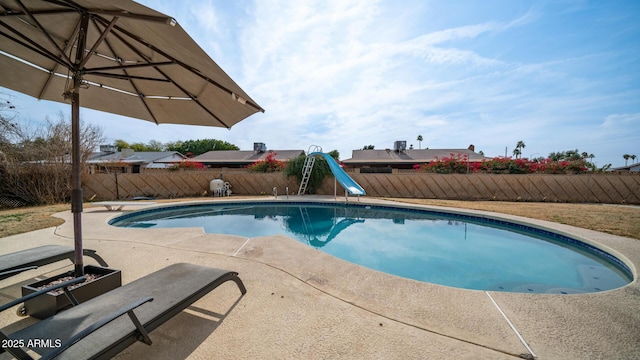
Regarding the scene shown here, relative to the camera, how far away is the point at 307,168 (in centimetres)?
1400

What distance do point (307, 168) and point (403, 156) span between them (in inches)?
612

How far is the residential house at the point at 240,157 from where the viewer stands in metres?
26.7

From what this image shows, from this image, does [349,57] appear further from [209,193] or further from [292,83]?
[209,193]

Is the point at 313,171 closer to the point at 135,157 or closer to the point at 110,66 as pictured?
the point at 110,66

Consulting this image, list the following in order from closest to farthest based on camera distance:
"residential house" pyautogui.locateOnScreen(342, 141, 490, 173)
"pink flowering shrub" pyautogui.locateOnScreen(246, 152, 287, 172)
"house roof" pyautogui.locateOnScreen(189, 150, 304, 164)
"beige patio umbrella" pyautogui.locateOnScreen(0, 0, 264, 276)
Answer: "beige patio umbrella" pyautogui.locateOnScreen(0, 0, 264, 276)
"pink flowering shrub" pyautogui.locateOnScreen(246, 152, 287, 172)
"residential house" pyautogui.locateOnScreen(342, 141, 490, 173)
"house roof" pyautogui.locateOnScreen(189, 150, 304, 164)

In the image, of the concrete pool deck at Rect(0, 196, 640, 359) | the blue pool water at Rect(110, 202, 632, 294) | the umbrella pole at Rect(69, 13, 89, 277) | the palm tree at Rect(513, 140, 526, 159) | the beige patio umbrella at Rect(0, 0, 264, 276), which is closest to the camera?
the concrete pool deck at Rect(0, 196, 640, 359)

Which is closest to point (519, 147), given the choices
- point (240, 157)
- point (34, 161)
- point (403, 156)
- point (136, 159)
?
point (403, 156)

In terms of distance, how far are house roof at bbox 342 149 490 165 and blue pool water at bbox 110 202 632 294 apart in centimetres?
1461

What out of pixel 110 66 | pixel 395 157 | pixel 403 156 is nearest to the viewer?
pixel 110 66

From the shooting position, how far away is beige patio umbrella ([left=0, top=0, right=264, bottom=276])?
6.78ft

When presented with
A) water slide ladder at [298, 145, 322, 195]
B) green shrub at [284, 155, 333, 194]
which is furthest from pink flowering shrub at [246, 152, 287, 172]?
water slide ladder at [298, 145, 322, 195]

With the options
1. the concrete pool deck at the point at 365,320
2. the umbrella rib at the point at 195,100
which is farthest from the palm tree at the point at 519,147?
the umbrella rib at the point at 195,100

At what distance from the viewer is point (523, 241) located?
21.8ft

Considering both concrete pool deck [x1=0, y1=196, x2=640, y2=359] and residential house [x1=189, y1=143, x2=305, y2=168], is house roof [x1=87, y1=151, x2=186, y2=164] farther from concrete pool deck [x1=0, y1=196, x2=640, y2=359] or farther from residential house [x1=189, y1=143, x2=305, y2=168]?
concrete pool deck [x1=0, y1=196, x2=640, y2=359]
